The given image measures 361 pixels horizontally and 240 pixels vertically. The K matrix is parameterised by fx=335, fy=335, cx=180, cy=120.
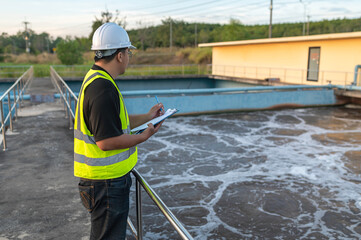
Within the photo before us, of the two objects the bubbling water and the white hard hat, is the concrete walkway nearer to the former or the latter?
the bubbling water

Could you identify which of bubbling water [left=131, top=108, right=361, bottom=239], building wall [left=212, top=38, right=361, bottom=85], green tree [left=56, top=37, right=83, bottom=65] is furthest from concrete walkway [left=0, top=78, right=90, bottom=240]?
green tree [left=56, top=37, right=83, bottom=65]

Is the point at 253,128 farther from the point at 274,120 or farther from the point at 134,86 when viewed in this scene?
the point at 134,86

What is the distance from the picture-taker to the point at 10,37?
91812mm

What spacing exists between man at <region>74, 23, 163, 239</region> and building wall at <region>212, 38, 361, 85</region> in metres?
15.9

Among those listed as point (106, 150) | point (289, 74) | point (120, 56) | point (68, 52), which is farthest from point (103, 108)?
point (68, 52)

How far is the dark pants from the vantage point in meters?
1.87

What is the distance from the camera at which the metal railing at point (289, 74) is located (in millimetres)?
16755

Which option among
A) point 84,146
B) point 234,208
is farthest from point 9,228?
point 234,208

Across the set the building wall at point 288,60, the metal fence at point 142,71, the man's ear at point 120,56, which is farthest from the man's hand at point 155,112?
the metal fence at point 142,71

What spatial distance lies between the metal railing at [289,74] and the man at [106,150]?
15.1m

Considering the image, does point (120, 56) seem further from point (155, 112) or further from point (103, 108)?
point (155, 112)

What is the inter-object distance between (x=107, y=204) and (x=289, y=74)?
1992 cm

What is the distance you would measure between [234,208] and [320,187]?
6.06 feet

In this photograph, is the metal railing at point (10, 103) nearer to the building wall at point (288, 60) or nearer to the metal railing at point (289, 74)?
the metal railing at point (289, 74)
